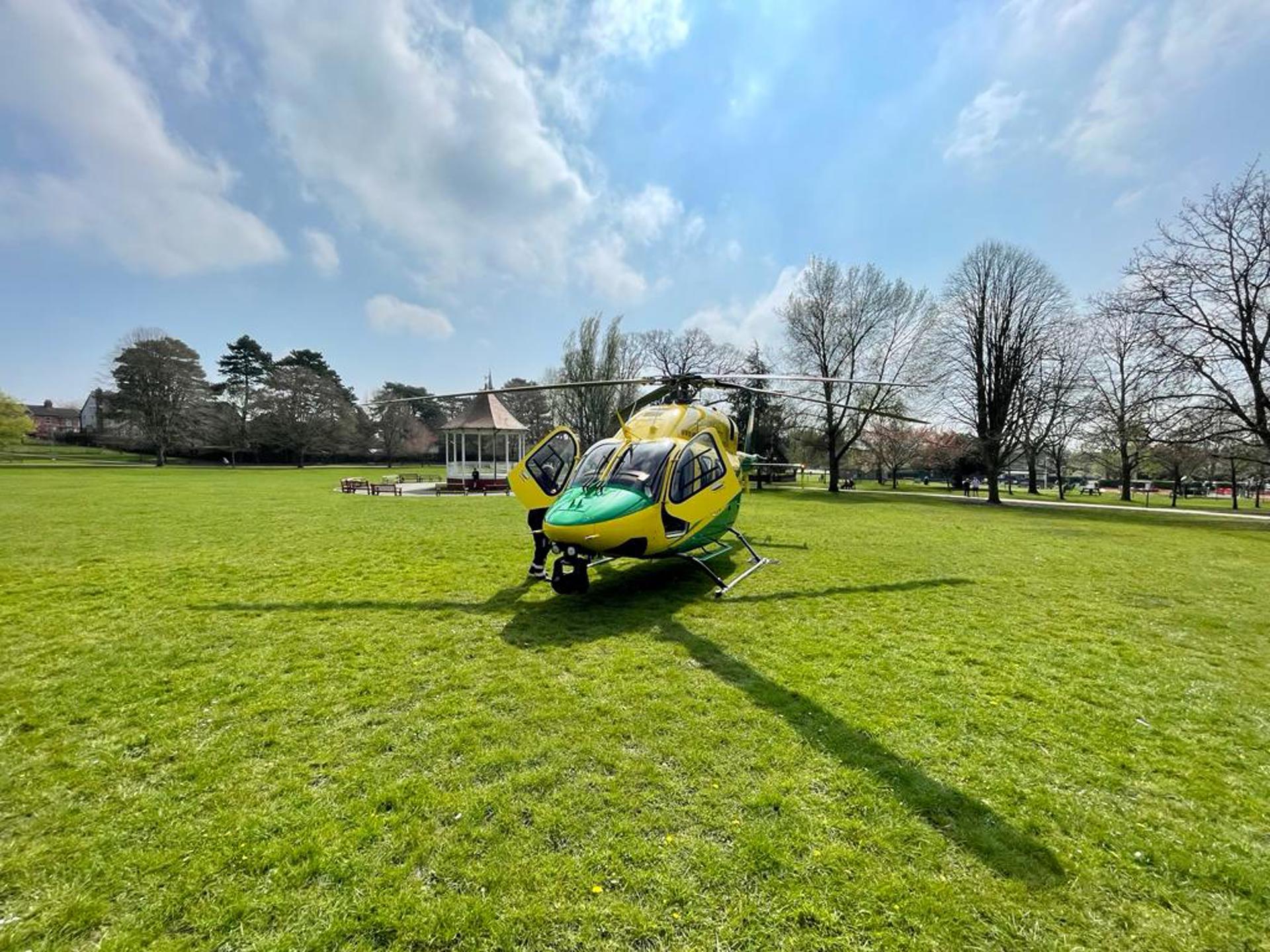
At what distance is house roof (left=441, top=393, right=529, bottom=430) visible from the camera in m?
31.5

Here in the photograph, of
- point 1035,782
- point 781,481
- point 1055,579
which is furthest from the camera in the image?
point 781,481

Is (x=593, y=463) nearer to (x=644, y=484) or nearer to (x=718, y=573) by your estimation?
(x=644, y=484)

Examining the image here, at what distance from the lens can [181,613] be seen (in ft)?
21.6

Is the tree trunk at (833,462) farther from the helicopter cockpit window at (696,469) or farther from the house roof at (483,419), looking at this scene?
the helicopter cockpit window at (696,469)

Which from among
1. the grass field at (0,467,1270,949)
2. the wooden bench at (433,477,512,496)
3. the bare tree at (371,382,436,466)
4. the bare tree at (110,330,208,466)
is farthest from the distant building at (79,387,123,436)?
the grass field at (0,467,1270,949)

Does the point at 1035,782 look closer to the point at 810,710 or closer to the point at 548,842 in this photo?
the point at 810,710

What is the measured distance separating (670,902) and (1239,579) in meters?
13.5

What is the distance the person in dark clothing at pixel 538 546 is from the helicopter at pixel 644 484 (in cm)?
16

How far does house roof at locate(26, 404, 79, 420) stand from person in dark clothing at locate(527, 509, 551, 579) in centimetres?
12213

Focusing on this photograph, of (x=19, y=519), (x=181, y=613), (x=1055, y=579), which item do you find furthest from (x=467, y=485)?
(x=1055, y=579)

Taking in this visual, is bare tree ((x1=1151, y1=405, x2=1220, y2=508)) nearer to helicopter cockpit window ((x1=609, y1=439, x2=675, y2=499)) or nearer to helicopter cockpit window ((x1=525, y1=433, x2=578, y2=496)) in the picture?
helicopter cockpit window ((x1=609, y1=439, x2=675, y2=499))

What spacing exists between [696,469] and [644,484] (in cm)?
109

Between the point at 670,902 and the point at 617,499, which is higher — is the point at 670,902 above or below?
below

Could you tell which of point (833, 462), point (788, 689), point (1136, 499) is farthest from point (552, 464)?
point (1136, 499)
